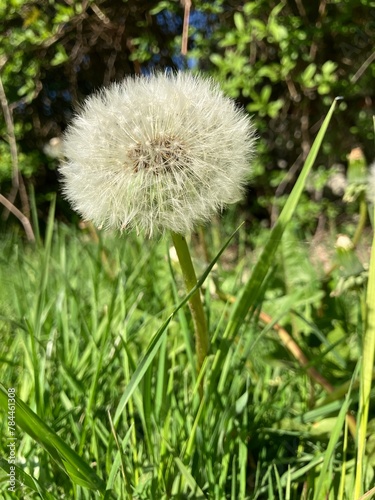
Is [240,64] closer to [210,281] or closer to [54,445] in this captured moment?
[210,281]

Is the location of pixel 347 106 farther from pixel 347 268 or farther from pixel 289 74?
pixel 347 268

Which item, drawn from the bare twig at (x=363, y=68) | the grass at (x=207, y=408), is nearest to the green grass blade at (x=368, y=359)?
the grass at (x=207, y=408)

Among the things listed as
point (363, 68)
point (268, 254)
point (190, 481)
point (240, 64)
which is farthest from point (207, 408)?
point (240, 64)

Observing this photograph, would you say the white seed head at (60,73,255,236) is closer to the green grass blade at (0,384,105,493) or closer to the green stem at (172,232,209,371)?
the green stem at (172,232,209,371)

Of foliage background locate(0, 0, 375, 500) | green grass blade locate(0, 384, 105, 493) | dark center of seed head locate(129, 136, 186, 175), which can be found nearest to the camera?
green grass blade locate(0, 384, 105, 493)

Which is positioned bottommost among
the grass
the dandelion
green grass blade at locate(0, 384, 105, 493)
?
the grass

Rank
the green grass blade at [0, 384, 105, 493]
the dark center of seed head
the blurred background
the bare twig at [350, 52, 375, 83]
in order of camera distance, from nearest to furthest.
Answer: the green grass blade at [0, 384, 105, 493]
the dark center of seed head
the bare twig at [350, 52, 375, 83]
the blurred background

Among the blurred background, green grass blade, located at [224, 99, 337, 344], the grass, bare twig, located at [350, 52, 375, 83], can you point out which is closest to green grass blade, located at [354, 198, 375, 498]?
the grass

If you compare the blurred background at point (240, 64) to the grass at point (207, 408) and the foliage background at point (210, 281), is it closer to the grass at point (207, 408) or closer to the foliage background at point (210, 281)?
the foliage background at point (210, 281)
